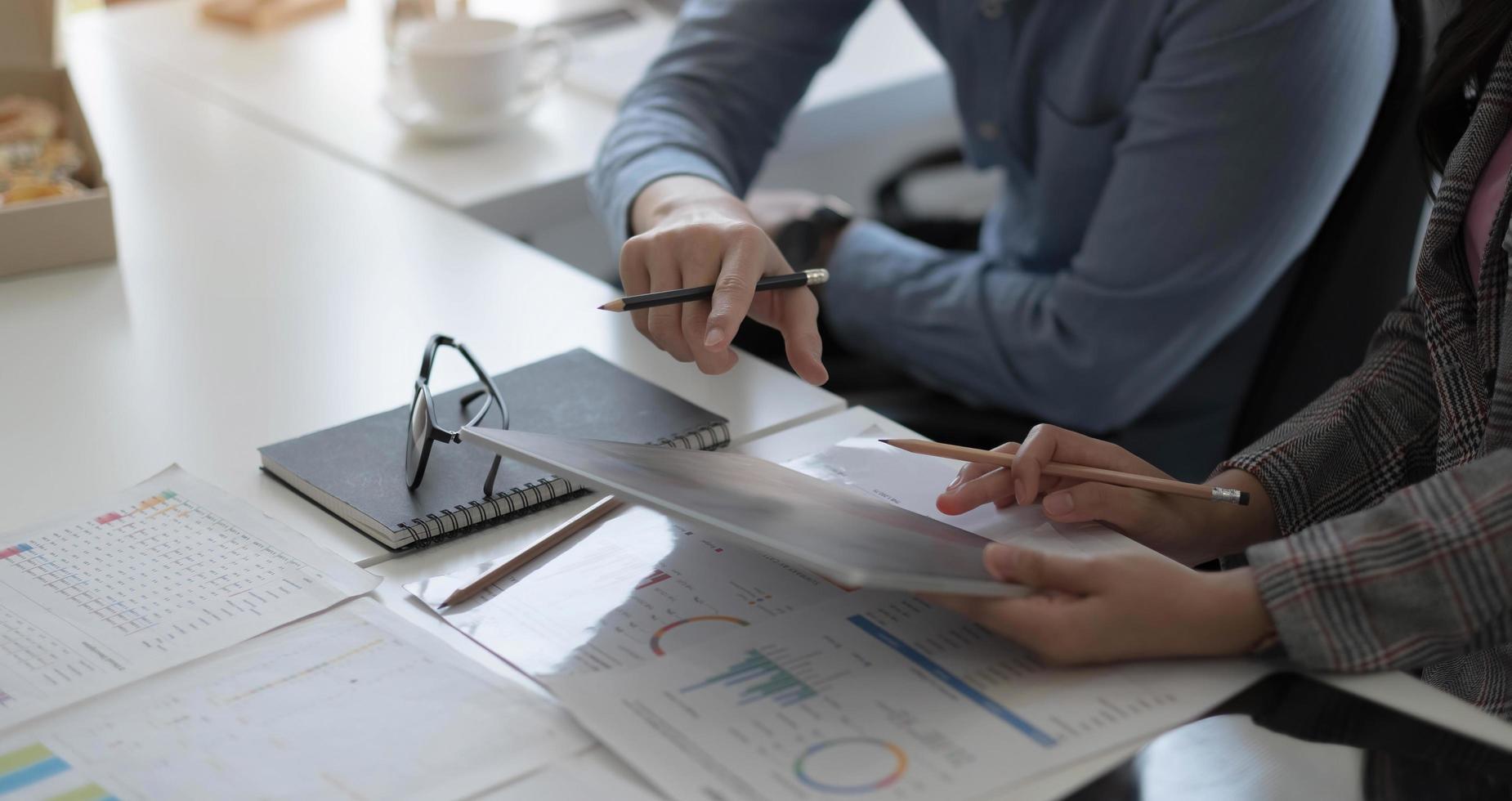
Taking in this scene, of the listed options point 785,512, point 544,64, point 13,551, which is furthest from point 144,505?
point 544,64

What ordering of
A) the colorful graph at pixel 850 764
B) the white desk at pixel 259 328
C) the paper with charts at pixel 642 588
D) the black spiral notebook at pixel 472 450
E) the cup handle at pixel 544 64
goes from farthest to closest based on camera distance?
the cup handle at pixel 544 64, the white desk at pixel 259 328, the black spiral notebook at pixel 472 450, the paper with charts at pixel 642 588, the colorful graph at pixel 850 764

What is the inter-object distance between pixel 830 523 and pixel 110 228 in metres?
0.81

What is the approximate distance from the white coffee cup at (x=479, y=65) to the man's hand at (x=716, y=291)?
1.86 feet

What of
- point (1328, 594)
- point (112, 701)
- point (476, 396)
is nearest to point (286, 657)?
point (112, 701)

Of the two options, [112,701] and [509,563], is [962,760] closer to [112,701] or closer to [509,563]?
[509,563]

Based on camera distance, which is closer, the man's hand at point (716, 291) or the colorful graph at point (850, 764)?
the colorful graph at point (850, 764)

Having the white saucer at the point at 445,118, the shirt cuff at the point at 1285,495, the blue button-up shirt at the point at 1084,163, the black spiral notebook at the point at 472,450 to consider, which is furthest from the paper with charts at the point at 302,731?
the white saucer at the point at 445,118

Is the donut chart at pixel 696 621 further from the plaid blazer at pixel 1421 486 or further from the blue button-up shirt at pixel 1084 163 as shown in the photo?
the blue button-up shirt at pixel 1084 163

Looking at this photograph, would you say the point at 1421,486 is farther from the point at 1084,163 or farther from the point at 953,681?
the point at 1084,163

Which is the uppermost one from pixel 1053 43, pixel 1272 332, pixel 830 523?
pixel 1053 43

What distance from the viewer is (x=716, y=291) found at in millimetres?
933

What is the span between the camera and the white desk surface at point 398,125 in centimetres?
145

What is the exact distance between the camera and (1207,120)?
1.15 m

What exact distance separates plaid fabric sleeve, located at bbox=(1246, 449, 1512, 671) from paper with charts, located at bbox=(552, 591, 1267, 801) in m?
0.04
